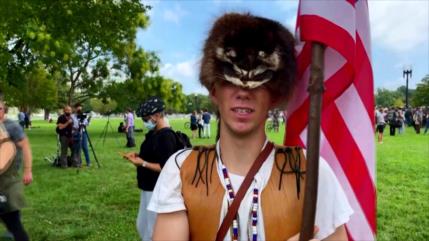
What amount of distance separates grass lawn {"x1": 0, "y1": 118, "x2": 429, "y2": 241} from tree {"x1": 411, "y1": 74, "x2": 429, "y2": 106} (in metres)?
64.1

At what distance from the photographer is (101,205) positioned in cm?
889

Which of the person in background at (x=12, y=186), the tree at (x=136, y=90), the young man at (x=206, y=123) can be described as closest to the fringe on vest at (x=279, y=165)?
the person in background at (x=12, y=186)

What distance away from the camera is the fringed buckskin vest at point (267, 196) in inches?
70.4

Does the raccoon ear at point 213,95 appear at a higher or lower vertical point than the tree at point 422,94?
lower

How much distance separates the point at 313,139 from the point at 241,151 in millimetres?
366

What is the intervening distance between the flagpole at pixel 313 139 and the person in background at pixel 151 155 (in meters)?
3.70

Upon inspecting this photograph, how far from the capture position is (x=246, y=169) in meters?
1.90

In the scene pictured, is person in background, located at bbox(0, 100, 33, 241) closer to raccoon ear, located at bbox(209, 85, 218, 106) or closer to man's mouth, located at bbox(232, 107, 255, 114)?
raccoon ear, located at bbox(209, 85, 218, 106)

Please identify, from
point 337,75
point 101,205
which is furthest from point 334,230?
point 101,205

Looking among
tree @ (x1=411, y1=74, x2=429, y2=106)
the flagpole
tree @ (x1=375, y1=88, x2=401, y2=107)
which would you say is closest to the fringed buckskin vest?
the flagpole

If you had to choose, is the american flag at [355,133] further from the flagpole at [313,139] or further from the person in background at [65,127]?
the person in background at [65,127]

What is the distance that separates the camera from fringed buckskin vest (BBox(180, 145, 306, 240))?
179cm

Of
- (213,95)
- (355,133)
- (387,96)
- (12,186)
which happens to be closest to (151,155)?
(12,186)

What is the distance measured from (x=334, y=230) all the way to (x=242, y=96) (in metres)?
0.57
